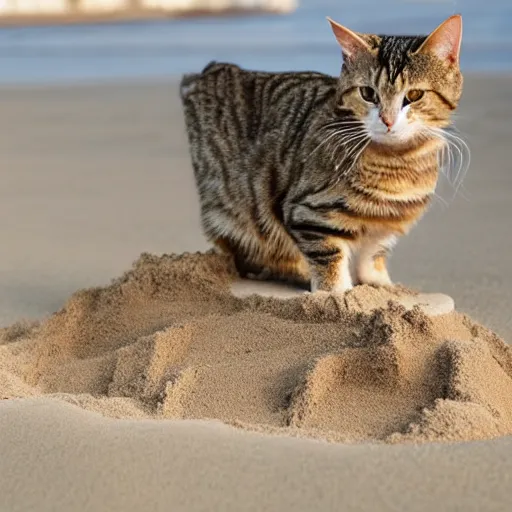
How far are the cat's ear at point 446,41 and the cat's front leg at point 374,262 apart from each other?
0.68 m

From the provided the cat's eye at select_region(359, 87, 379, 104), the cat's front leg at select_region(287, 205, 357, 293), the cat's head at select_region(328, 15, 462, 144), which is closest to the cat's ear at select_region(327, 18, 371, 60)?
the cat's head at select_region(328, 15, 462, 144)

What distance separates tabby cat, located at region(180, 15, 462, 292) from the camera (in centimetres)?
345

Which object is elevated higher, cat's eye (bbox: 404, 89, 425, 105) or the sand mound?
cat's eye (bbox: 404, 89, 425, 105)

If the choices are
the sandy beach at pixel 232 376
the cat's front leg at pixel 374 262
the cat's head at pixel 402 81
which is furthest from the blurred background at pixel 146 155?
the cat's head at pixel 402 81

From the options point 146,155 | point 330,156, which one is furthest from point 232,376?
point 146,155

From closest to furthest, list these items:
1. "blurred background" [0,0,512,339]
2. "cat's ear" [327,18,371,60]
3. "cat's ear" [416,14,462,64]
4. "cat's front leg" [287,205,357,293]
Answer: "cat's ear" [416,14,462,64] → "cat's ear" [327,18,371,60] → "cat's front leg" [287,205,357,293] → "blurred background" [0,0,512,339]

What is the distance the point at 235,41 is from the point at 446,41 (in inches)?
373

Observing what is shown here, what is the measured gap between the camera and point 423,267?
4715mm

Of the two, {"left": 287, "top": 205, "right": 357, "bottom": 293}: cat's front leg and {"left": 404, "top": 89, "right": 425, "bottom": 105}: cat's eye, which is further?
{"left": 287, "top": 205, "right": 357, "bottom": 293}: cat's front leg

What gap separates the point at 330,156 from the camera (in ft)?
12.0

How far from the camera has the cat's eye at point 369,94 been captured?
345 cm

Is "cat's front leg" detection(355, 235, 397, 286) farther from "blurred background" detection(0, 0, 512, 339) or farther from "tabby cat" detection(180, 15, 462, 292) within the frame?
"blurred background" detection(0, 0, 512, 339)

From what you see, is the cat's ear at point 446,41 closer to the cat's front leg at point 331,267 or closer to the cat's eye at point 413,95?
the cat's eye at point 413,95

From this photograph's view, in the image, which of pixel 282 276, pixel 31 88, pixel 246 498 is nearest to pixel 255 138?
pixel 282 276
